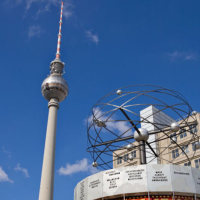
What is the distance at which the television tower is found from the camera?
159ft

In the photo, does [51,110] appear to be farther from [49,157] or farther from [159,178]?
[159,178]

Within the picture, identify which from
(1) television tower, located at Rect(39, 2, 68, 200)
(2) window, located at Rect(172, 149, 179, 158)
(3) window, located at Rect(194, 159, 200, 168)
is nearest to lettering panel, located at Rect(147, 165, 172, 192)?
(1) television tower, located at Rect(39, 2, 68, 200)

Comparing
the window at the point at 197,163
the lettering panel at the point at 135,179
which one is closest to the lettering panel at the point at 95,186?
the lettering panel at the point at 135,179

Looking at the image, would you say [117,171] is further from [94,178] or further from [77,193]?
[77,193]

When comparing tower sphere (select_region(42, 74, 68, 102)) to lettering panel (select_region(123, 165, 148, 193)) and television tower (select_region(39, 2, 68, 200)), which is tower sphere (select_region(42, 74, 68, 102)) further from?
lettering panel (select_region(123, 165, 148, 193))

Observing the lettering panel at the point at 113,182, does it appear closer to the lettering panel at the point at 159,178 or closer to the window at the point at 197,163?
the lettering panel at the point at 159,178

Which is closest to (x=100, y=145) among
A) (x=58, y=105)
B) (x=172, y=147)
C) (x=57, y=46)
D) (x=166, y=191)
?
(x=166, y=191)

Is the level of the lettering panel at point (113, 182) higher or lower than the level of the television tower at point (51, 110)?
lower

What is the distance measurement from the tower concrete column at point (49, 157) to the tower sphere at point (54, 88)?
3.93 feet

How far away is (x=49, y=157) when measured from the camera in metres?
51.4

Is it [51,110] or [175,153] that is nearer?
[51,110]

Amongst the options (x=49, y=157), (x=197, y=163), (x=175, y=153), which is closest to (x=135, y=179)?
(x=49, y=157)

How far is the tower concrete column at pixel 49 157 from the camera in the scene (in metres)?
47.6

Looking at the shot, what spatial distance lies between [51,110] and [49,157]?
10.3 meters
